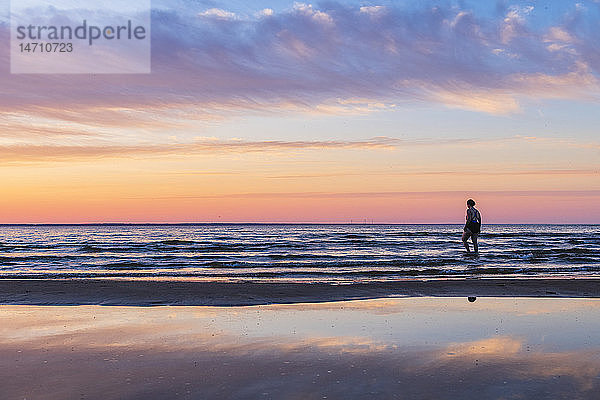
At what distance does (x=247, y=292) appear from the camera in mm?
11312

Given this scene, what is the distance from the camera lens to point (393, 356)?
19.0ft

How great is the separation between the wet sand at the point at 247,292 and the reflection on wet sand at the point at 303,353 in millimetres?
1213

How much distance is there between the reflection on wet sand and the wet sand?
47.8 inches

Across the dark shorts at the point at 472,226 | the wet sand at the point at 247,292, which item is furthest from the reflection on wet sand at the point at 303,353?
the dark shorts at the point at 472,226

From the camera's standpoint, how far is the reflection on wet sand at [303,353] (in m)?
4.69

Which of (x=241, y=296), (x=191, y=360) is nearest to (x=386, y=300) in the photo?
(x=241, y=296)

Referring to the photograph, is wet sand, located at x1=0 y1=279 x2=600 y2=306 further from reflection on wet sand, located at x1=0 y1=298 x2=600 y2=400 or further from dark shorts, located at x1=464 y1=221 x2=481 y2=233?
dark shorts, located at x1=464 y1=221 x2=481 y2=233

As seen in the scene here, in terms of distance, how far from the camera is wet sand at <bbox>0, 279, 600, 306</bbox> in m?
10.3

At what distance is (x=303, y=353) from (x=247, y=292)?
5467 millimetres

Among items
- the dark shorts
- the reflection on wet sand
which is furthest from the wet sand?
the dark shorts

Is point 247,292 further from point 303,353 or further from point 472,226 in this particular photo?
point 472,226

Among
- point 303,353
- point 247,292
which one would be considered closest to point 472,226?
point 247,292

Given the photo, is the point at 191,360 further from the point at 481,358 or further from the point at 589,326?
the point at 589,326

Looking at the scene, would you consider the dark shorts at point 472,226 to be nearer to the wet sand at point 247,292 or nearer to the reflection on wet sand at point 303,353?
the wet sand at point 247,292
